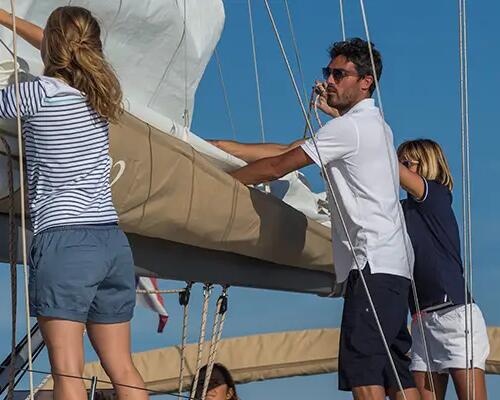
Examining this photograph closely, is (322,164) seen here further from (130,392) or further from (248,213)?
(130,392)

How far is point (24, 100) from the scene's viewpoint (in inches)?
134

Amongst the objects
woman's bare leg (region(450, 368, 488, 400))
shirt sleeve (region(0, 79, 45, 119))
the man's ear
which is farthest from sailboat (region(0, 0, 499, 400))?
woman's bare leg (region(450, 368, 488, 400))

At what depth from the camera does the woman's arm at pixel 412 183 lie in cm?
448

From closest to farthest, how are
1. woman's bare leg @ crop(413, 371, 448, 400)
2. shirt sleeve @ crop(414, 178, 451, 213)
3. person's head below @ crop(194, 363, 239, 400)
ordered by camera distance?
shirt sleeve @ crop(414, 178, 451, 213) < woman's bare leg @ crop(413, 371, 448, 400) < person's head below @ crop(194, 363, 239, 400)

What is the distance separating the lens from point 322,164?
401cm

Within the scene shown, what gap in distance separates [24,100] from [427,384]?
2.04m

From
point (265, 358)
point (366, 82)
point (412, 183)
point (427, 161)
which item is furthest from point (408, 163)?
point (265, 358)

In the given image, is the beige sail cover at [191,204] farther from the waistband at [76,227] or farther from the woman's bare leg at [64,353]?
the woman's bare leg at [64,353]

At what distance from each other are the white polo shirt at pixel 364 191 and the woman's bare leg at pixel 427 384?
796mm

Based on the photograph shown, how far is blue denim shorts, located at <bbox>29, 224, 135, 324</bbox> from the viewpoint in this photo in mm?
3342

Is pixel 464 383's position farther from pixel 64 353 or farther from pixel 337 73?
pixel 64 353

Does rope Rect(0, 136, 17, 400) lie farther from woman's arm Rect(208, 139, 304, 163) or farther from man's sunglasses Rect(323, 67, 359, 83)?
woman's arm Rect(208, 139, 304, 163)

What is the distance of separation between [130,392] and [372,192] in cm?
99

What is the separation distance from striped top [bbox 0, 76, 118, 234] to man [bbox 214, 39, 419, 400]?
0.81 m
